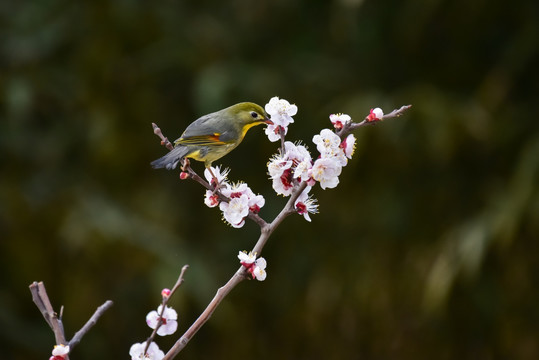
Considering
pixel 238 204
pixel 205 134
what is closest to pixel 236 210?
pixel 238 204

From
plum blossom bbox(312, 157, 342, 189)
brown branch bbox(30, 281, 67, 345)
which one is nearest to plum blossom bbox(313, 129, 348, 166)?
plum blossom bbox(312, 157, 342, 189)

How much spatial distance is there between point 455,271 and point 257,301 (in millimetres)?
1023

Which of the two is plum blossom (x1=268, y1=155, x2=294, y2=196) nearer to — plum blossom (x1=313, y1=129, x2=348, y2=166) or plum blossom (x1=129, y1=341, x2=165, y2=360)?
plum blossom (x1=313, y1=129, x2=348, y2=166)

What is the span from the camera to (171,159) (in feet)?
2.83

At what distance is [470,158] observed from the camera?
9.23ft

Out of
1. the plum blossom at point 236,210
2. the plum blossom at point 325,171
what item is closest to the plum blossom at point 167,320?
the plum blossom at point 236,210

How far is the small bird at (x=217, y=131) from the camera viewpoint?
0.95m

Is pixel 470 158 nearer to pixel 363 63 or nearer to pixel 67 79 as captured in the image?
pixel 363 63

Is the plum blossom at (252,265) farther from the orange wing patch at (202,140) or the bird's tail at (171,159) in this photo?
the orange wing patch at (202,140)

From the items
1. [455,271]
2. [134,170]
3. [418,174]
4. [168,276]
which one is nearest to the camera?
[455,271]

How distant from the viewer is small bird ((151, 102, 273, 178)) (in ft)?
3.11

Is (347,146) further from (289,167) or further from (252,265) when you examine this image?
(252,265)

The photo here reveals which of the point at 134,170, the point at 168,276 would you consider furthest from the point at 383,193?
the point at 134,170

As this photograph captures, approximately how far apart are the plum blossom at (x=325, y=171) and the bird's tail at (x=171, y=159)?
0.67 ft
